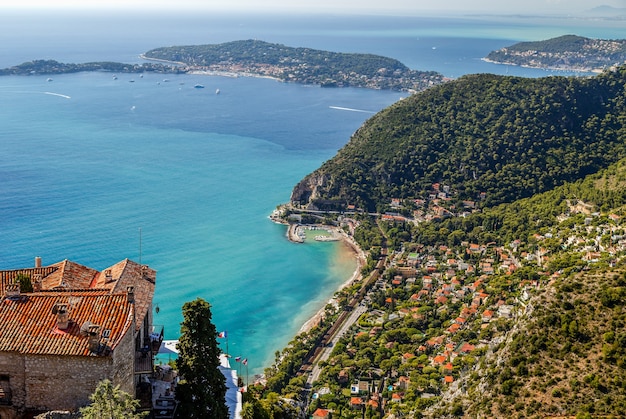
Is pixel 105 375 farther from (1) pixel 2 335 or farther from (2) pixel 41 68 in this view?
(2) pixel 41 68

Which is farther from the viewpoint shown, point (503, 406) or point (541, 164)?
point (541, 164)

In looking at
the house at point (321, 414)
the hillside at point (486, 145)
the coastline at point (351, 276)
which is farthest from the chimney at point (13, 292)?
the hillside at point (486, 145)

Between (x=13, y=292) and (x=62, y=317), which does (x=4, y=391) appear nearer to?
(x=62, y=317)

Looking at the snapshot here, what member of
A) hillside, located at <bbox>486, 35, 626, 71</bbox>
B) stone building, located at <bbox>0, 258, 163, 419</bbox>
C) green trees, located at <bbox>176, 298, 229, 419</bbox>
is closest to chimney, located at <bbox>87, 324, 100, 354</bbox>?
stone building, located at <bbox>0, 258, 163, 419</bbox>

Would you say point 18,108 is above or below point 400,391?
above

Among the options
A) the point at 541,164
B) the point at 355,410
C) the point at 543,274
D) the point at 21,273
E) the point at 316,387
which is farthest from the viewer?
the point at 541,164

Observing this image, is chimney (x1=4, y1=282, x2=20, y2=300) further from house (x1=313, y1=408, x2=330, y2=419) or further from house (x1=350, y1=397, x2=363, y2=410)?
house (x1=350, y1=397, x2=363, y2=410)

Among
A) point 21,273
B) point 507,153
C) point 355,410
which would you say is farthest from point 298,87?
point 21,273
